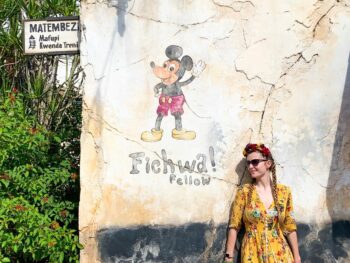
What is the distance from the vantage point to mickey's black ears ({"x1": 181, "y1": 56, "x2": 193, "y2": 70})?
396cm

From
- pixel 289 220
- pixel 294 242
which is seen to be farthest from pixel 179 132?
pixel 294 242

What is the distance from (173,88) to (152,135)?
370 millimetres

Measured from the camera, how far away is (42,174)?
4262 mm

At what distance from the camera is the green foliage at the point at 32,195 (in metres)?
3.74

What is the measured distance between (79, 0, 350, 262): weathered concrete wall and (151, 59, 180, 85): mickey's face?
37 mm

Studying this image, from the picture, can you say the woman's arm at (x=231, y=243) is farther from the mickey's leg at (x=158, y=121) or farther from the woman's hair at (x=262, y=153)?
the mickey's leg at (x=158, y=121)

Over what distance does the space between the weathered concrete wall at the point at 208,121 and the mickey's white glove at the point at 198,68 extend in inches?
1.1

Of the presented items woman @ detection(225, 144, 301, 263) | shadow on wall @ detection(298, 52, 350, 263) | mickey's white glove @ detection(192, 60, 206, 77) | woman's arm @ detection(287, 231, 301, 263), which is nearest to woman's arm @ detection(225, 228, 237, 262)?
woman @ detection(225, 144, 301, 263)

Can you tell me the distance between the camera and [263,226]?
3699 mm

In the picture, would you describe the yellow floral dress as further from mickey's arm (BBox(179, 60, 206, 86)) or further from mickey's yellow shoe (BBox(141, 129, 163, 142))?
mickey's arm (BBox(179, 60, 206, 86))

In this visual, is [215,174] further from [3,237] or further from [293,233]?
[3,237]

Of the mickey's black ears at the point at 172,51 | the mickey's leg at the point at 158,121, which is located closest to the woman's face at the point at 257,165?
the mickey's leg at the point at 158,121

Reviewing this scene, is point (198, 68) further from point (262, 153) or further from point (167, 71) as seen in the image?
point (262, 153)

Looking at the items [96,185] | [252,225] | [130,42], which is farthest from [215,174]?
[130,42]
